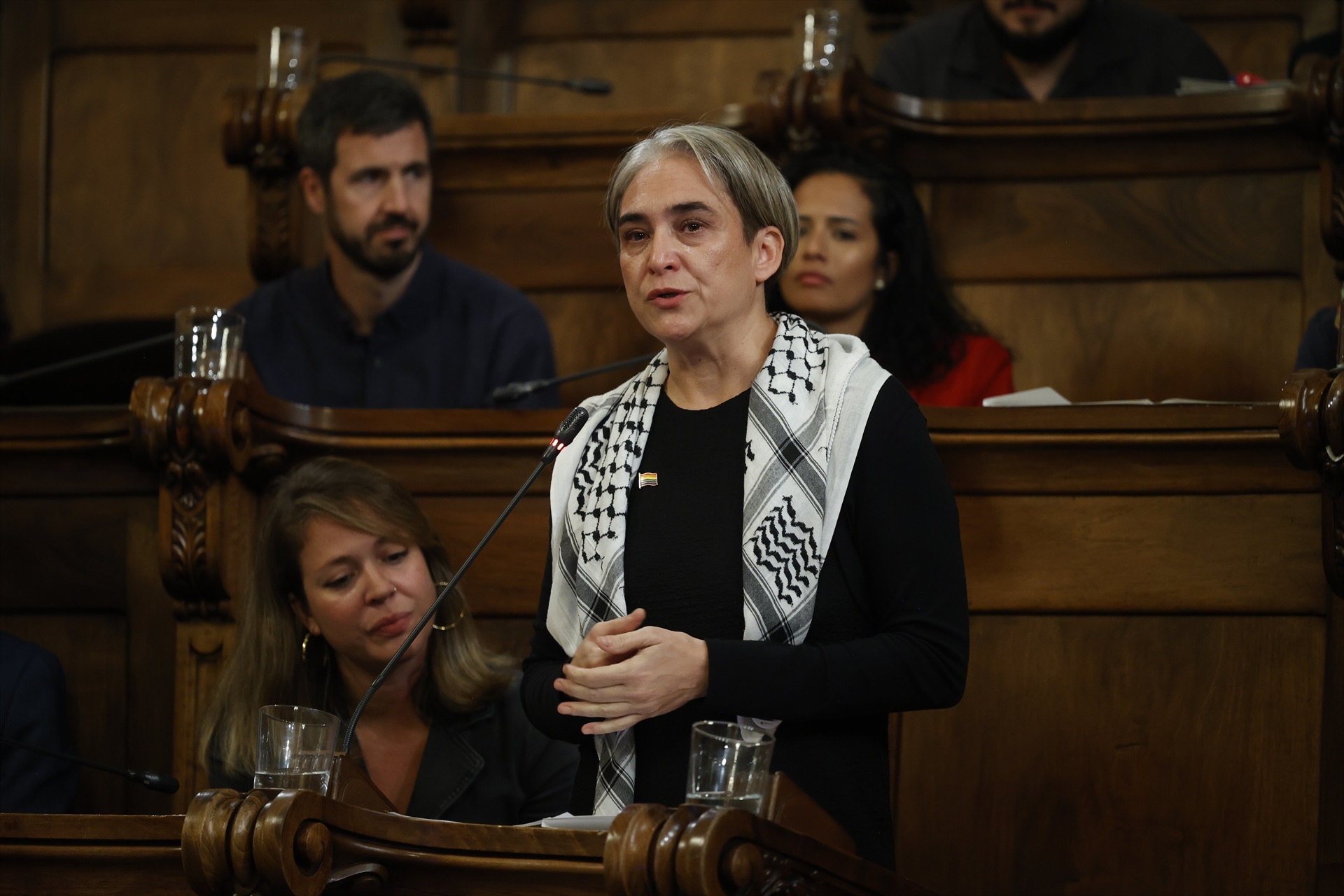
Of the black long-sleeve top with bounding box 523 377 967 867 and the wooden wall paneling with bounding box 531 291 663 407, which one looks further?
the wooden wall paneling with bounding box 531 291 663 407

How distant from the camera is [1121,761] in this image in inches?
69.7

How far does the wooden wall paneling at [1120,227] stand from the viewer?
262 centimetres

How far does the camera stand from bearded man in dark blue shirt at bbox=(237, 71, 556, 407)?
2551 mm

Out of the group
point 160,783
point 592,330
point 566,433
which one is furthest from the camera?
point 592,330

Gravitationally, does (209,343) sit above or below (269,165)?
below

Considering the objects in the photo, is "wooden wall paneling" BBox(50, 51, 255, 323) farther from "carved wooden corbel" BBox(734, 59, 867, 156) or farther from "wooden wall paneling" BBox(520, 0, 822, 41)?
"carved wooden corbel" BBox(734, 59, 867, 156)

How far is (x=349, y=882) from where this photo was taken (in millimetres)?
1230

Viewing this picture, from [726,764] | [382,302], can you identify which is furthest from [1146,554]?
[382,302]

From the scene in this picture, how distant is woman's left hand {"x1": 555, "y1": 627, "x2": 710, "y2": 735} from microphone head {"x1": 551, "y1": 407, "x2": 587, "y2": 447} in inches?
9.7

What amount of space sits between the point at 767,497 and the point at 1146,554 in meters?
0.63

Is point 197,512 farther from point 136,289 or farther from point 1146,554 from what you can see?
point 136,289

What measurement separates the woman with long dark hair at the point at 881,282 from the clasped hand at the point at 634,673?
120 cm

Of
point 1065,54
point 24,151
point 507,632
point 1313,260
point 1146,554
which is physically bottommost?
point 507,632

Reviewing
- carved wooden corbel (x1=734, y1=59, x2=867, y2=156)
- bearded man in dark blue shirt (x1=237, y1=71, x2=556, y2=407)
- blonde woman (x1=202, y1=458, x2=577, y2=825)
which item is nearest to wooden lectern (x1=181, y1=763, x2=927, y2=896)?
blonde woman (x1=202, y1=458, x2=577, y2=825)
